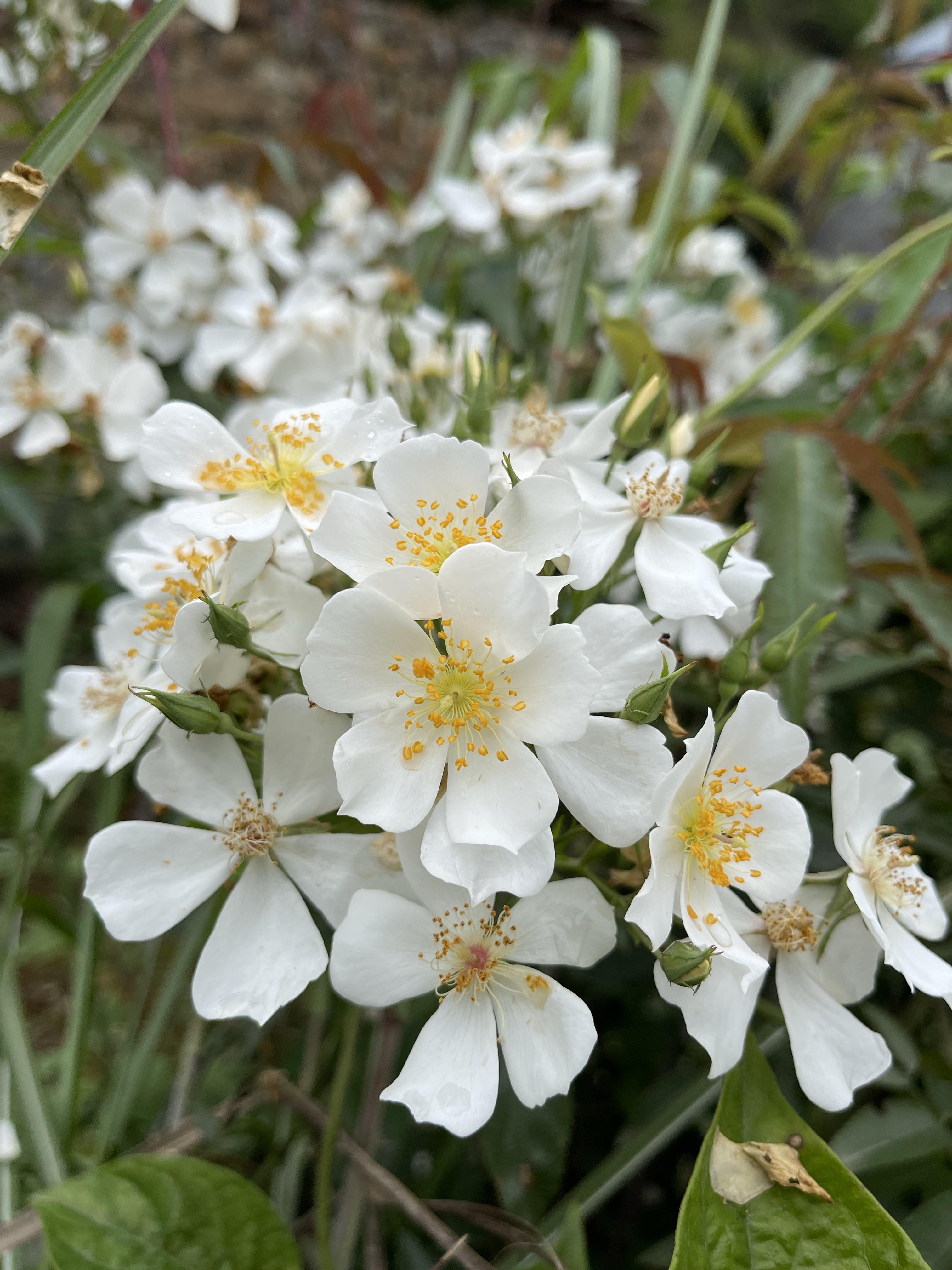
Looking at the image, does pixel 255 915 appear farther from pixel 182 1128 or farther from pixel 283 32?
pixel 283 32

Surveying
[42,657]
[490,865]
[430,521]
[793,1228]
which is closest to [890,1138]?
[793,1228]

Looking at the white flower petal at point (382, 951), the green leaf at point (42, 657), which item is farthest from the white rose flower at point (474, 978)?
the green leaf at point (42, 657)

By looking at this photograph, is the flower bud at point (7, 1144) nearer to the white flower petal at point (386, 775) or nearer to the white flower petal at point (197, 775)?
the white flower petal at point (197, 775)

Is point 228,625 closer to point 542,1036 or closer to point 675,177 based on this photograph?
point 542,1036

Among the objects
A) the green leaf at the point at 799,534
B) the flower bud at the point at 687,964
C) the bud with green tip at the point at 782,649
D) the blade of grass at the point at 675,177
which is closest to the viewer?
the flower bud at the point at 687,964

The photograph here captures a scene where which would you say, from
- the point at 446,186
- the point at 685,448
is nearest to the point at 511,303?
the point at 446,186

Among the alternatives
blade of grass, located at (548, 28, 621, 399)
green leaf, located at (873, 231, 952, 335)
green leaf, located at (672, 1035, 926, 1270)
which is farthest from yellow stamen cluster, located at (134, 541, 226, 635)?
green leaf, located at (873, 231, 952, 335)

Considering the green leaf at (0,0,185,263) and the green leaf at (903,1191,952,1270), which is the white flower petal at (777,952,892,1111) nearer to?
the green leaf at (903,1191,952,1270)
